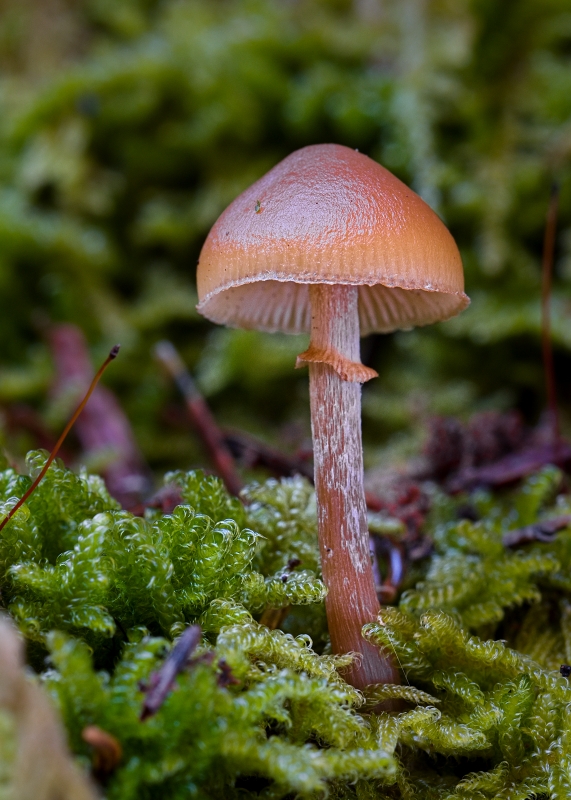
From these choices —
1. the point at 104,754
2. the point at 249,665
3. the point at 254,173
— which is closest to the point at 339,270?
the point at 249,665

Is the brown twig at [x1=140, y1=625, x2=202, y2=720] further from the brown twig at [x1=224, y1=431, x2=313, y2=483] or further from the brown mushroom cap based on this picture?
the brown twig at [x1=224, y1=431, x2=313, y2=483]

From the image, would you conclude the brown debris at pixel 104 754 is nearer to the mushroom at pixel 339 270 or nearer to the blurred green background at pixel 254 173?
the mushroom at pixel 339 270

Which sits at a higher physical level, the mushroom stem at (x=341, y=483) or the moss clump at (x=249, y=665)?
the mushroom stem at (x=341, y=483)

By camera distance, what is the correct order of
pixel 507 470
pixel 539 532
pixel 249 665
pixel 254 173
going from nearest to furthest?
pixel 249 665, pixel 539 532, pixel 507 470, pixel 254 173

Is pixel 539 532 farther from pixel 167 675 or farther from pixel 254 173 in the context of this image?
pixel 254 173

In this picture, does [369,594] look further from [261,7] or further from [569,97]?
[261,7]

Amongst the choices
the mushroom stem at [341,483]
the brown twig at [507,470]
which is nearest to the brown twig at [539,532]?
the brown twig at [507,470]

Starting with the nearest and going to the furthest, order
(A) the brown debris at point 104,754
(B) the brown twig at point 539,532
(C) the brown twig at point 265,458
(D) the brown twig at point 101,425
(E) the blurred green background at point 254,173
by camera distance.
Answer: (A) the brown debris at point 104,754 < (B) the brown twig at point 539,532 < (C) the brown twig at point 265,458 < (D) the brown twig at point 101,425 < (E) the blurred green background at point 254,173
